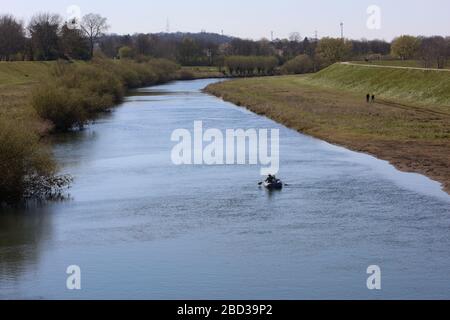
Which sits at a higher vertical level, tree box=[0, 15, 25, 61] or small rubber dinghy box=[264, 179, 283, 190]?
tree box=[0, 15, 25, 61]

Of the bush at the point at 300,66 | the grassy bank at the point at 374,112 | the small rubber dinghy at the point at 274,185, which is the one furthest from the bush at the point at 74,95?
the bush at the point at 300,66

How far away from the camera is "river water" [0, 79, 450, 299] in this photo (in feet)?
60.0

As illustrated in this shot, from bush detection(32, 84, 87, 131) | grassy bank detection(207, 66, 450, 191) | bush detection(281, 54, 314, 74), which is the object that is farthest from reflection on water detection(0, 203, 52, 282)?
bush detection(281, 54, 314, 74)

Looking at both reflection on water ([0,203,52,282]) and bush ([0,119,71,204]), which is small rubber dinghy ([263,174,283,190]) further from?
reflection on water ([0,203,52,282])

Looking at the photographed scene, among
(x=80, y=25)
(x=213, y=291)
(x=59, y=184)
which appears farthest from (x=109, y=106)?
(x=80, y=25)

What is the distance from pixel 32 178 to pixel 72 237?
5.72 meters

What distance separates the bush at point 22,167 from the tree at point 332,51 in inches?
4541

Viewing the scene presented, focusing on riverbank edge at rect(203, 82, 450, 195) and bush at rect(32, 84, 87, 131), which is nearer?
riverbank edge at rect(203, 82, 450, 195)

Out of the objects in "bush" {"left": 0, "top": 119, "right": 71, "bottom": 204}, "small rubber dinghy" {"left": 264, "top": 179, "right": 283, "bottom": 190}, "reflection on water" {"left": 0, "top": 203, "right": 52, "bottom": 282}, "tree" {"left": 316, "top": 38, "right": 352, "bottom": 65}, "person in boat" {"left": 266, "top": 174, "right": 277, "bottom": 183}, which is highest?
"tree" {"left": 316, "top": 38, "right": 352, "bottom": 65}

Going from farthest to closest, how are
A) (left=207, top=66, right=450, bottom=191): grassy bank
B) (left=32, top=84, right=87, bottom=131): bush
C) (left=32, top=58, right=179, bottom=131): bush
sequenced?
(left=32, top=58, right=179, bottom=131): bush
(left=32, top=84, right=87, bottom=131): bush
(left=207, top=66, right=450, bottom=191): grassy bank

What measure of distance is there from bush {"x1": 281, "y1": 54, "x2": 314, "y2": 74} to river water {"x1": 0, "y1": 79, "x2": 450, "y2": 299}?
103055mm

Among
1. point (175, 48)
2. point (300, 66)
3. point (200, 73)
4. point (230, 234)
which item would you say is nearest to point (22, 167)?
point (230, 234)
